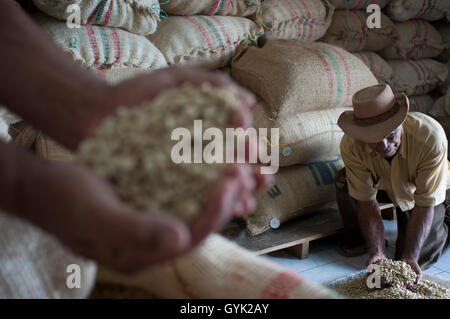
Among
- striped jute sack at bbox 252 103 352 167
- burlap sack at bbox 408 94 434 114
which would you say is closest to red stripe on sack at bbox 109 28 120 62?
striped jute sack at bbox 252 103 352 167

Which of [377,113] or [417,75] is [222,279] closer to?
[377,113]

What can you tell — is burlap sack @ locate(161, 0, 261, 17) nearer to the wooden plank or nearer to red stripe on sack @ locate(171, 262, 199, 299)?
the wooden plank

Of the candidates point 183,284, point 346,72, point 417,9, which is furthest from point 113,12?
point 417,9

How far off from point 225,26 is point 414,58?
1.63 metres

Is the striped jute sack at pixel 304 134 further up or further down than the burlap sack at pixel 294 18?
further down

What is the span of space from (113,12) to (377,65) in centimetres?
172

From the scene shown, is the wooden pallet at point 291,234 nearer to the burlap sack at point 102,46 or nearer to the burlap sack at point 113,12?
the burlap sack at point 102,46

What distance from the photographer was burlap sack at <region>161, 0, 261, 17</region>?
1893 mm

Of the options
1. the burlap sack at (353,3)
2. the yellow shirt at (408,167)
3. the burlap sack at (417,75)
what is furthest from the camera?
the burlap sack at (417,75)

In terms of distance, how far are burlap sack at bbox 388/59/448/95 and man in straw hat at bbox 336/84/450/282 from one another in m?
1.05

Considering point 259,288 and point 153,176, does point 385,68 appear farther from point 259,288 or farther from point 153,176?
point 153,176

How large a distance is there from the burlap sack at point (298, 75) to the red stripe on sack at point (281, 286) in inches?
50.4

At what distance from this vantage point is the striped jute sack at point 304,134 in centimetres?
193

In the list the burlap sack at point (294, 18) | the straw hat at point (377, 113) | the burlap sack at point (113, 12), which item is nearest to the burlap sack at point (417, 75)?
the burlap sack at point (294, 18)
